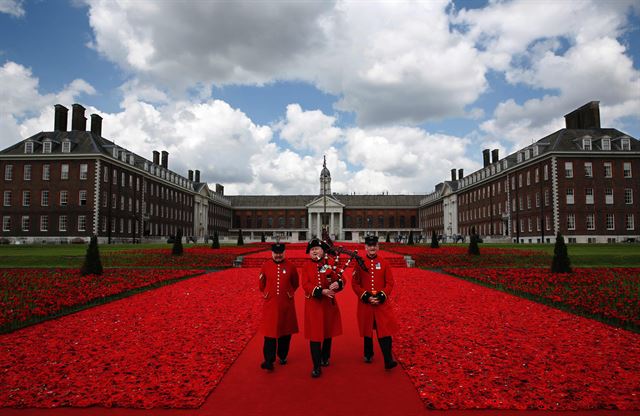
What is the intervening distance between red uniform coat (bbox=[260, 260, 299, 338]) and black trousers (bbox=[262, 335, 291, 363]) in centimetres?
12

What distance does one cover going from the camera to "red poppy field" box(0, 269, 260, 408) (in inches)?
173

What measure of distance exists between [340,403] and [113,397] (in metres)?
2.24

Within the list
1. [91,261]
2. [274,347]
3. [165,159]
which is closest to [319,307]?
[274,347]

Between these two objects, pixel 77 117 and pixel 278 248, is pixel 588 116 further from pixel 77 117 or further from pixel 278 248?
pixel 77 117

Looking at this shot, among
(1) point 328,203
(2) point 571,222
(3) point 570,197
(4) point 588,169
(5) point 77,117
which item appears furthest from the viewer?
(1) point 328,203

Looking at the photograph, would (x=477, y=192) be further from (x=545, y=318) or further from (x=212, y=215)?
(x=545, y=318)

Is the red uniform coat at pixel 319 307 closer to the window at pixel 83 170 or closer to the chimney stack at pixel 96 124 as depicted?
the window at pixel 83 170

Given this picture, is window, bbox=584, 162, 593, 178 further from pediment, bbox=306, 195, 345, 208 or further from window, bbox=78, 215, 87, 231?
A: window, bbox=78, 215, 87, 231

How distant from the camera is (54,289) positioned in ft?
37.4

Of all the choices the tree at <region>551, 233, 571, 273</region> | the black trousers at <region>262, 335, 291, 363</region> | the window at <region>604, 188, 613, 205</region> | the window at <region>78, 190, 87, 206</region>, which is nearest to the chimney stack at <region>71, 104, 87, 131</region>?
the window at <region>78, 190, 87, 206</region>

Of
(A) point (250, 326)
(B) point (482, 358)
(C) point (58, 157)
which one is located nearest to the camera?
(B) point (482, 358)

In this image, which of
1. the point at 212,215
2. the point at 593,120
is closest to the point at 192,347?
the point at 593,120

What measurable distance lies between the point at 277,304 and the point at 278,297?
0.28 feet

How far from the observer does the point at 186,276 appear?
1608 centimetres
